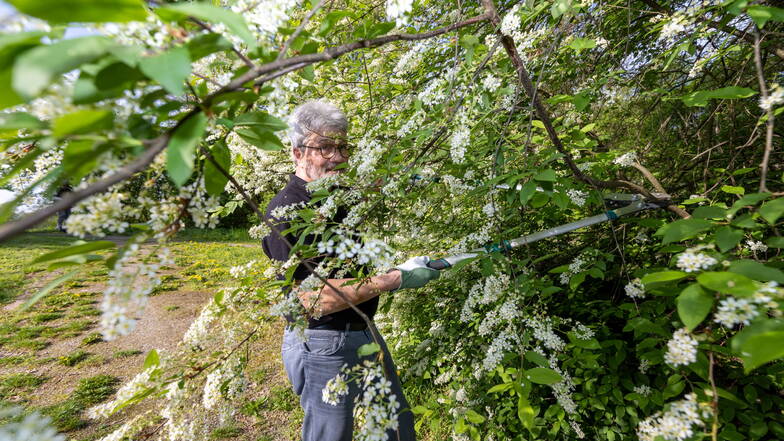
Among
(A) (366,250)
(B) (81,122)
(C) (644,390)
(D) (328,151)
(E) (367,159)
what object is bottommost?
(C) (644,390)

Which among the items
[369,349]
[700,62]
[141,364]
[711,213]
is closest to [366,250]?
[369,349]

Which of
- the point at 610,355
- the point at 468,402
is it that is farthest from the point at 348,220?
the point at 610,355

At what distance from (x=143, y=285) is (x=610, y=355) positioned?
281cm

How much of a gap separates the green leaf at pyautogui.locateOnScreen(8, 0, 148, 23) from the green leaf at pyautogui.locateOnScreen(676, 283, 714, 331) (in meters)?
1.28

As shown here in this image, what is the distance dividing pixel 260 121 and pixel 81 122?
38 centimetres

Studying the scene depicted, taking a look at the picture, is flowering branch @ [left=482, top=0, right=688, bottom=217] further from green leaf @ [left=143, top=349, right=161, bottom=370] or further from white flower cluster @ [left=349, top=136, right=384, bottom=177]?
green leaf @ [left=143, top=349, right=161, bottom=370]

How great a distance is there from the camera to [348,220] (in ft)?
5.83

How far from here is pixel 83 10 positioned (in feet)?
1.64

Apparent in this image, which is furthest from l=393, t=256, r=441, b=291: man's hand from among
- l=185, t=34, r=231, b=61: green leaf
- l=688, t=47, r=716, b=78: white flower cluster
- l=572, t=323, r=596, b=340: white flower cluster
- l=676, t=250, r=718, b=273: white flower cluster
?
l=688, t=47, r=716, b=78: white flower cluster

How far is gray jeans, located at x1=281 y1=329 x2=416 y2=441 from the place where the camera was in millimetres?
2258

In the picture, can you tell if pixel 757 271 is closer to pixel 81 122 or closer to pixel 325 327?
pixel 81 122

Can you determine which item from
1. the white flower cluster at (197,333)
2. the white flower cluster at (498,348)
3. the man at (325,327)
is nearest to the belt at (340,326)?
the man at (325,327)

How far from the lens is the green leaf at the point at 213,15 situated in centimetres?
47

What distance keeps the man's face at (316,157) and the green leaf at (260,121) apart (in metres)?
1.56
